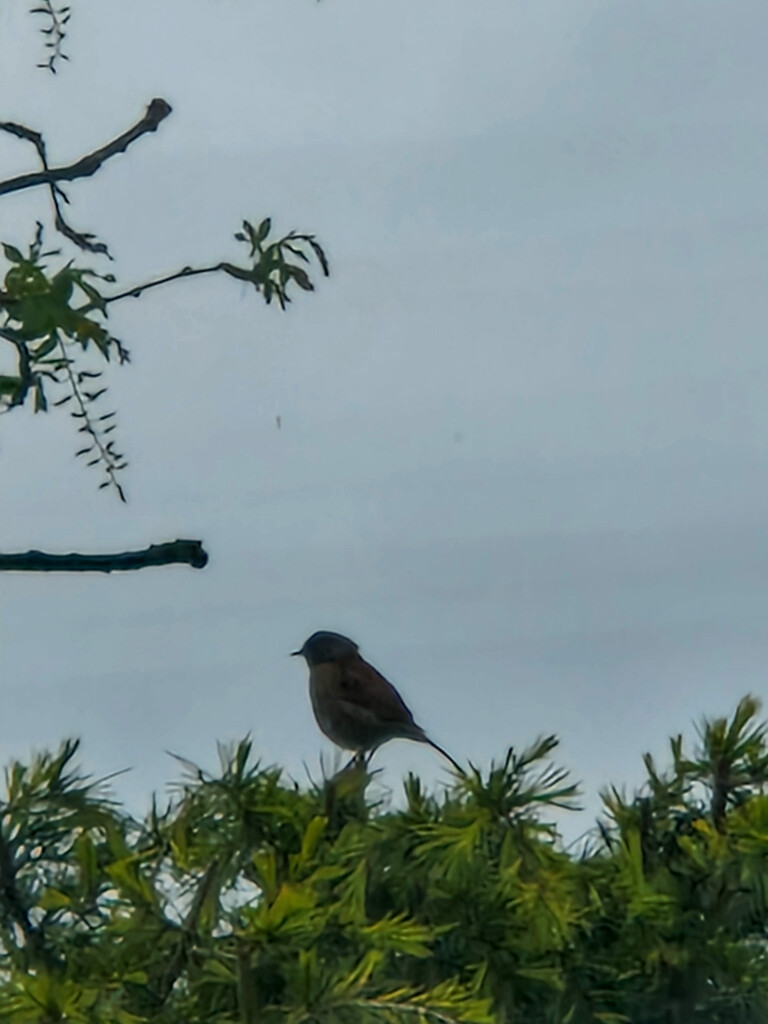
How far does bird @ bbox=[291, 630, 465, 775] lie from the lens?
74 centimetres

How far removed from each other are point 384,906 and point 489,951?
0.04m

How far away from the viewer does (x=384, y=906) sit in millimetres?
495

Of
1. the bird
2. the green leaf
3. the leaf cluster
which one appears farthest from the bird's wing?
the green leaf

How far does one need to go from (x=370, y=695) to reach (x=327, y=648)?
1.9 inches

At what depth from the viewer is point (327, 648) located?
80 cm

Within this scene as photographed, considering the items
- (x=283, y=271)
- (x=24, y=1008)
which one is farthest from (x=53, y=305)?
(x=24, y=1008)

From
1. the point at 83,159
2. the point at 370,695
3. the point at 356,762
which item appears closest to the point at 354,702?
the point at 370,695

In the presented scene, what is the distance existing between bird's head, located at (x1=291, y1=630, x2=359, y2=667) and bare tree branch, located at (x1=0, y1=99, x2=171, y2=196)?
303 mm

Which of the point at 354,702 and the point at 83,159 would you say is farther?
the point at 354,702

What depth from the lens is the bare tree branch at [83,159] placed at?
56 cm

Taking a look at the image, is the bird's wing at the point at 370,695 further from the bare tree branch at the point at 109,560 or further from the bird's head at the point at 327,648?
the bare tree branch at the point at 109,560

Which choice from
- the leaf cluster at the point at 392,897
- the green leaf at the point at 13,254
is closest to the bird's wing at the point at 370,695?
the leaf cluster at the point at 392,897

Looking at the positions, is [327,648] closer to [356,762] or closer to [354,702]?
[354,702]

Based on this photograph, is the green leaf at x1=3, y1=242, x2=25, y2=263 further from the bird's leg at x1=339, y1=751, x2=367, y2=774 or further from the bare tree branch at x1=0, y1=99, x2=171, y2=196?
the bird's leg at x1=339, y1=751, x2=367, y2=774
